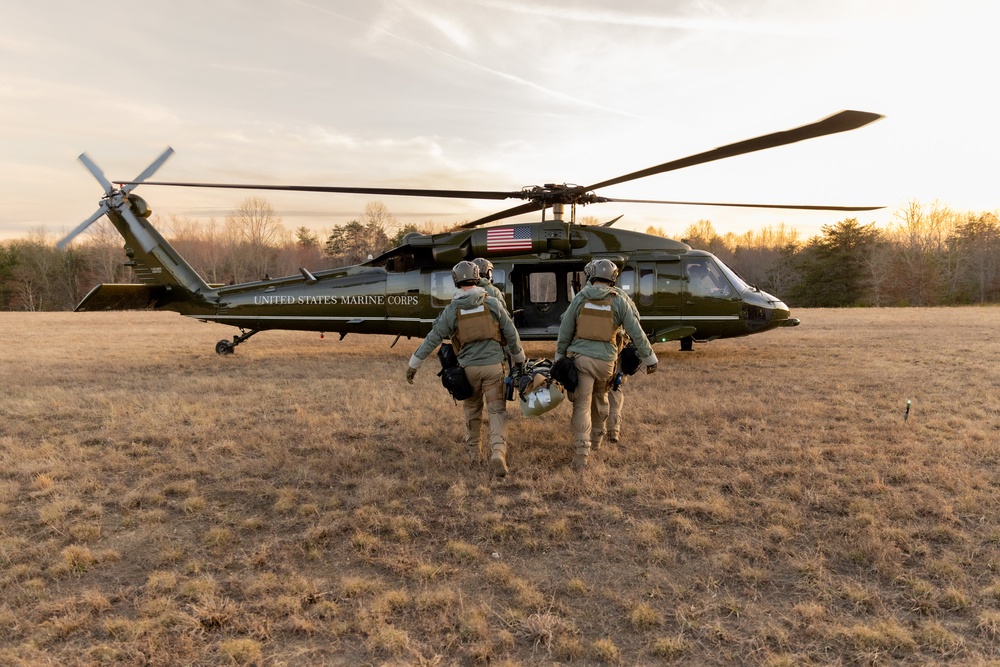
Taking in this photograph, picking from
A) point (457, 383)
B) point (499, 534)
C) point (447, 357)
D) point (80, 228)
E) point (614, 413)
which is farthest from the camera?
point (80, 228)

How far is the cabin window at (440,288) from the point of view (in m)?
11.2

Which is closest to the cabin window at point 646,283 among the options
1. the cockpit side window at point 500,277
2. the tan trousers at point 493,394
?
the cockpit side window at point 500,277

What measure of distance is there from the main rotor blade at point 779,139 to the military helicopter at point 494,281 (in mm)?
2206

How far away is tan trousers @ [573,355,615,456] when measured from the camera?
17.4 ft

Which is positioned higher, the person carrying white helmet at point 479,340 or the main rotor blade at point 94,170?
the main rotor blade at point 94,170

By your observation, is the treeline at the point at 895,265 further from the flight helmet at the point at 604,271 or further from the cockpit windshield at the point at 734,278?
the flight helmet at the point at 604,271

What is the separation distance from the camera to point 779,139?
232 inches

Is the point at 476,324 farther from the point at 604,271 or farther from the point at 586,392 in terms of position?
the point at 604,271

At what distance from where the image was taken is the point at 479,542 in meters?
3.92

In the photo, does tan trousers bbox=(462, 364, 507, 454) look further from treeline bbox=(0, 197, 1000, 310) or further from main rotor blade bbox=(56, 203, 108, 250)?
treeline bbox=(0, 197, 1000, 310)

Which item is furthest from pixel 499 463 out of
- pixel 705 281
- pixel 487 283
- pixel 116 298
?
pixel 116 298

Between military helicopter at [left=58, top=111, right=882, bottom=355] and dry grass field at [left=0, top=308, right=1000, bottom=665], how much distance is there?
2.95 meters

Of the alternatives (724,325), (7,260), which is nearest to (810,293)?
(724,325)

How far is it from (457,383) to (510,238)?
5.88m
